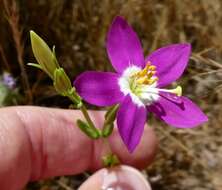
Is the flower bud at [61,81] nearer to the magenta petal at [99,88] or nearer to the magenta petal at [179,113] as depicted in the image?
the magenta petal at [99,88]

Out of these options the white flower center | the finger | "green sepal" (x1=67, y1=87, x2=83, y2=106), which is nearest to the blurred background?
the finger

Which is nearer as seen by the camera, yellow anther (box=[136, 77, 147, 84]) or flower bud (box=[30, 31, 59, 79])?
flower bud (box=[30, 31, 59, 79])

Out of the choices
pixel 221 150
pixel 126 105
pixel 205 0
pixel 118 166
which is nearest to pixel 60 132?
pixel 118 166

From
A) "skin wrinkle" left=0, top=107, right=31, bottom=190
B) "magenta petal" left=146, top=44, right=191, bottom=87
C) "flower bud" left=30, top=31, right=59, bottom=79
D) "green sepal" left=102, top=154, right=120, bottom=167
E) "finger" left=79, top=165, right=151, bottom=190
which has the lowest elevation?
"finger" left=79, top=165, right=151, bottom=190

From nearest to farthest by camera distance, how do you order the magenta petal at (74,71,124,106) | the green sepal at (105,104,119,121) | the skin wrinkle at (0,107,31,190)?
the magenta petal at (74,71,124,106)
the green sepal at (105,104,119,121)
the skin wrinkle at (0,107,31,190)

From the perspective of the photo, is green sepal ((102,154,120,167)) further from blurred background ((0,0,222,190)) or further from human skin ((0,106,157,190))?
blurred background ((0,0,222,190))

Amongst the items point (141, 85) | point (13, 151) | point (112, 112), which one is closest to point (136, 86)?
point (141, 85)

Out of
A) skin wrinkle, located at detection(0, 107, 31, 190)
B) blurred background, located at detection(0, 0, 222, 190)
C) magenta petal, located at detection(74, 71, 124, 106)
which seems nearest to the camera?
magenta petal, located at detection(74, 71, 124, 106)

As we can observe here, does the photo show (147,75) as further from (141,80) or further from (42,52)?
(42,52)
